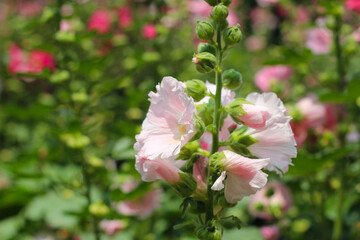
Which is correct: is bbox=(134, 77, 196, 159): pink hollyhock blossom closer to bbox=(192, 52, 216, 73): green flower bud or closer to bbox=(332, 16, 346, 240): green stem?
bbox=(192, 52, 216, 73): green flower bud

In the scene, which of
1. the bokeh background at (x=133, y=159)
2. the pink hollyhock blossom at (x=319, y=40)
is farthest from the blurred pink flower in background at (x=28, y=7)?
the pink hollyhock blossom at (x=319, y=40)

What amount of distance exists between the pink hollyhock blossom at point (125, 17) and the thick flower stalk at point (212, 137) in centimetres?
173

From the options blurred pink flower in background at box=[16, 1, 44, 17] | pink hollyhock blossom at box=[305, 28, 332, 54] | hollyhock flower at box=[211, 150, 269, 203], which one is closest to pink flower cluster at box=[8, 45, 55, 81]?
pink hollyhock blossom at box=[305, 28, 332, 54]

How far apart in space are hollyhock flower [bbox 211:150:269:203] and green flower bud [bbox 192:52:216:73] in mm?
165

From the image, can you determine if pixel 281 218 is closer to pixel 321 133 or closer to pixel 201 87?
pixel 321 133

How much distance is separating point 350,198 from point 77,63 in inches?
46.2

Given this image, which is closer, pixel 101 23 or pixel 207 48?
pixel 207 48

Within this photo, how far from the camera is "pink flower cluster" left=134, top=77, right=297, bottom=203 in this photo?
2.45 ft

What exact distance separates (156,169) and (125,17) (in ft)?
6.34

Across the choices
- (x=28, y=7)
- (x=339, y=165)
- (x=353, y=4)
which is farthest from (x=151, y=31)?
(x=28, y=7)

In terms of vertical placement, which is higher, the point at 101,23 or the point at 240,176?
the point at 101,23

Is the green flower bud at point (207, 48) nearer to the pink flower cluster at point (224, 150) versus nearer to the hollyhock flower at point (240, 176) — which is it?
the pink flower cluster at point (224, 150)

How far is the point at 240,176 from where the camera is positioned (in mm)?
769

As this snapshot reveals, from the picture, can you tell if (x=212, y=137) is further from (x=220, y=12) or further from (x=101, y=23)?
(x=101, y=23)
